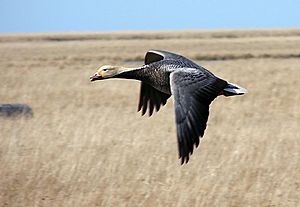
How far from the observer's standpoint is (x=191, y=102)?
20.0 ft

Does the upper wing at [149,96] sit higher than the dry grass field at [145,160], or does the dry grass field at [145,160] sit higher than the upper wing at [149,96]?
the upper wing at [149,96]

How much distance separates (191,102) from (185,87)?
0.14m

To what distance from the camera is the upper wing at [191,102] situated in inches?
230

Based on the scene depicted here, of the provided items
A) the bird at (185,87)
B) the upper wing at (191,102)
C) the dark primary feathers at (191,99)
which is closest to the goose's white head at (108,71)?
the bird at (185,87)

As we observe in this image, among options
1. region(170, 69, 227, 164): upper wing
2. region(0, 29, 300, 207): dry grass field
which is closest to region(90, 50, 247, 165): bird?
region(170, 69, 227, 164): upper wing

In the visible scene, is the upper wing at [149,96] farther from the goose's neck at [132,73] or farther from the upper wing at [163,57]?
the goose's neck at [132,73]

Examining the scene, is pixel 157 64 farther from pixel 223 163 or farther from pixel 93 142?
pixel 93 142

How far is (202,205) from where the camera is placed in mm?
7203

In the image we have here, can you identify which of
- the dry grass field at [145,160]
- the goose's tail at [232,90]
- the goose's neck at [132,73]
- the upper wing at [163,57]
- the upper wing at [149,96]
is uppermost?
the upper wing at [163,57]

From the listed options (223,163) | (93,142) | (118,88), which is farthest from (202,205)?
(118,88)

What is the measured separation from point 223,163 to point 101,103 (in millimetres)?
7300

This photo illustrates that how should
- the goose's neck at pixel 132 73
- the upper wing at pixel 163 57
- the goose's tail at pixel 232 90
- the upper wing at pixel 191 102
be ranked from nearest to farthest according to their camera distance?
the upper wing at pixel 191 102, the goose's tail at pixel 232 90, the upper wing at pixel 163 57, the goose's neck at pixel 132 73

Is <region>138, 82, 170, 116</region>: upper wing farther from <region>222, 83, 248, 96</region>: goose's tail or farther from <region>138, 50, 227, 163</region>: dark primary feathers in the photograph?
<region>222, 83, 248, 96</region>: goose's tail

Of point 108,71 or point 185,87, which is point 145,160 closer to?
point 108,71
